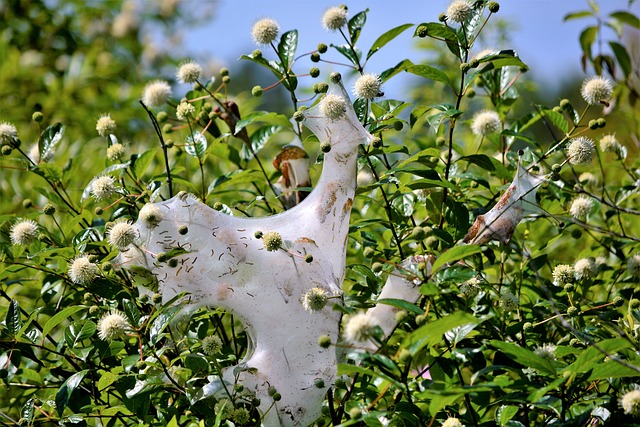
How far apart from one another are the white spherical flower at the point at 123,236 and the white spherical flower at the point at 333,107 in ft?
1.16

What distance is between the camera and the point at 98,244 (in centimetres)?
142

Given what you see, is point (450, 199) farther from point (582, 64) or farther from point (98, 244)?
point (582, 64)

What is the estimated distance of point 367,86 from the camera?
1.28m

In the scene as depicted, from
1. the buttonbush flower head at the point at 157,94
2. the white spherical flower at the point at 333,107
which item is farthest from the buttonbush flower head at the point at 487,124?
the buttonbush flower head at the point at 157,94

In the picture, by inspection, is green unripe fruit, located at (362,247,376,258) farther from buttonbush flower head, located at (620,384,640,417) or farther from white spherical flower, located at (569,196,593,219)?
buttonbush flower head, located at (620,384,640,417)

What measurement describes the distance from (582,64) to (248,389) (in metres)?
1.36

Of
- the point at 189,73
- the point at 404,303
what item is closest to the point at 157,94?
the point at 189,73

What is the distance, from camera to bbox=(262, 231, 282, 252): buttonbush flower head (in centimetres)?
114

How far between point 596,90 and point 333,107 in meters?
0.66

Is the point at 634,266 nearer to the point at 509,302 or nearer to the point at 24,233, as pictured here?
the point at 509,302

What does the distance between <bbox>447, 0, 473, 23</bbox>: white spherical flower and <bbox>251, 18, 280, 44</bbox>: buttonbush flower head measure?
0.35 metres

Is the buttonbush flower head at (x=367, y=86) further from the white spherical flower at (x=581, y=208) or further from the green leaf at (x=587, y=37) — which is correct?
the green leaf at (x=587, y=37)

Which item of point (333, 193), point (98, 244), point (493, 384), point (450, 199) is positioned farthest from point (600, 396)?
point (98, 244)

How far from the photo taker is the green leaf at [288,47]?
4.63ft
